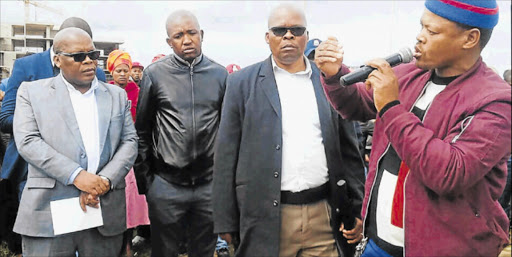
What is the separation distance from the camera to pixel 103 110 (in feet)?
10.4

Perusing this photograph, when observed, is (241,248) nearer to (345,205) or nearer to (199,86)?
(345,205)

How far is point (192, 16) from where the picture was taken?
12.6 ft

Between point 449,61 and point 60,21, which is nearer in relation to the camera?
point 449,61

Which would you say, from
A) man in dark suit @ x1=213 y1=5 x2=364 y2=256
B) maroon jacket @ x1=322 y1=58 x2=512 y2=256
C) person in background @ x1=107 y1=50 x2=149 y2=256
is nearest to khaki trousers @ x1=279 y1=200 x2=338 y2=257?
man in dark suit @ x1=213 y1=5 x2=364 y2=256

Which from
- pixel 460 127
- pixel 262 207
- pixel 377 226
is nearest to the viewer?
pixel 460 127

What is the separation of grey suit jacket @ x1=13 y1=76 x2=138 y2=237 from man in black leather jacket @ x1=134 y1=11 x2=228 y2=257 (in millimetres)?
501

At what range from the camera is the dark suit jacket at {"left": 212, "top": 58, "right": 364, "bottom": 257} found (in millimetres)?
2709

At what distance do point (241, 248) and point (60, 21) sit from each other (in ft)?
7.62

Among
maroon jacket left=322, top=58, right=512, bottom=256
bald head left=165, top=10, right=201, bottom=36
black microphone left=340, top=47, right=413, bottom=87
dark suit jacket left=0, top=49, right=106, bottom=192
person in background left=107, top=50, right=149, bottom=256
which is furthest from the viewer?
person in background left=107, top=50, right=149, bottom=256

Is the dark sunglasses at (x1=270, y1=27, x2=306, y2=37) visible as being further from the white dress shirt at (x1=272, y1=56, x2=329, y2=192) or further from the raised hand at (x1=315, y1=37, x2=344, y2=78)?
the raised hand at (x1=315, y1=37, x2=344, y2=78)

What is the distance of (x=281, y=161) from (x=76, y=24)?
77.4 inches

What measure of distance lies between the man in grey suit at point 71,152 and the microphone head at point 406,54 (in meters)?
1.92

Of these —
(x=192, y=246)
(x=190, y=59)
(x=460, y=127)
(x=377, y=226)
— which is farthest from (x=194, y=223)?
(x=460, y=127)

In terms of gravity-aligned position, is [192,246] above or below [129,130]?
below
